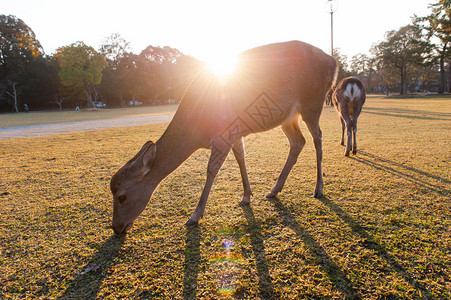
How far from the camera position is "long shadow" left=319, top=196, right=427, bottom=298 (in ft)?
6.26

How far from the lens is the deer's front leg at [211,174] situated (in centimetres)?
295

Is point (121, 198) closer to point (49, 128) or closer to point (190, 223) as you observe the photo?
point (190, 223)

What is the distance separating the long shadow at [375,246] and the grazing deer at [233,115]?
51 centimetres

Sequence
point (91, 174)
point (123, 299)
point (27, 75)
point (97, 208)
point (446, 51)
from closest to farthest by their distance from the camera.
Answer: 1. point (123, 299)
2. point (97, 208)
3. point (91, 174)
4. point (446, 51)
5. point (27, 75)

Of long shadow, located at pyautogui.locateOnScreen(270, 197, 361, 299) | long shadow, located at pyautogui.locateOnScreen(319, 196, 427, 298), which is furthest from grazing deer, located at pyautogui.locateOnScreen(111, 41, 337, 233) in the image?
long shadow, located at pyautogui.locateOnScreen(270, 197, 361, 299)

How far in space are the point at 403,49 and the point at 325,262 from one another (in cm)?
6345

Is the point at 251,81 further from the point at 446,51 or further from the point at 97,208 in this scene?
the point at 446,51

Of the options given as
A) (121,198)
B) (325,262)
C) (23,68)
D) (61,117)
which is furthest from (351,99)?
(23,68)

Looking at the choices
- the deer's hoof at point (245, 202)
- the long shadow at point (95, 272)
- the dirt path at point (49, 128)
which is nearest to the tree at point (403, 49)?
the dirt path at point (49, 128)

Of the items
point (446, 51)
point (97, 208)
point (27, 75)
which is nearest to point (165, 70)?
point (27, 75)

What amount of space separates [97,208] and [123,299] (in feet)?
6.21

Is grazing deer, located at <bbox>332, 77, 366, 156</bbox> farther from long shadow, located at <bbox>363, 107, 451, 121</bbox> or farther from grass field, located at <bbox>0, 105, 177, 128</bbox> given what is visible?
grass field, located at <bbox>0, 105, 177, 128</bbox>

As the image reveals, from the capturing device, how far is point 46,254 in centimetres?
243

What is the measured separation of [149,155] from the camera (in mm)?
2518
